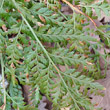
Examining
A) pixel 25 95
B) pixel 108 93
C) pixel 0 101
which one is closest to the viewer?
pixel 0 101

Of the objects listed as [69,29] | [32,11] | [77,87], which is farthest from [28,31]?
[77,87]

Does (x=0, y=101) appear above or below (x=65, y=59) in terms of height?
below

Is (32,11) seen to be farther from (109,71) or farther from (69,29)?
(109,71)

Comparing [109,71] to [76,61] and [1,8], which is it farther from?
[1,8]

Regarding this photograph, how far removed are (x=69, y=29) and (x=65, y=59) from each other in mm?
214

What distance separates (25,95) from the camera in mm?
1594

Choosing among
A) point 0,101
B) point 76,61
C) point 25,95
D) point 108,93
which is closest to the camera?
point 76,61

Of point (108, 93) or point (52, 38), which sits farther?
point (108, 93)

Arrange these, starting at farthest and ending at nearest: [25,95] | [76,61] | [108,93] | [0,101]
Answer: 1. [25,95]
2. [108,93]
3. [0,101]
4. [76,61]

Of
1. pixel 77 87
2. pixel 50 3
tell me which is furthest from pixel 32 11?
pixel 77 87

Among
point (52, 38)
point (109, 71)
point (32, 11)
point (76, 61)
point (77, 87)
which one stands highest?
point (32, 11)

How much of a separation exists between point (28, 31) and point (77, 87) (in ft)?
1.55

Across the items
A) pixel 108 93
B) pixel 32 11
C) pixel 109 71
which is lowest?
pixel 108 93

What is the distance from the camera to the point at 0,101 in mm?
1245
